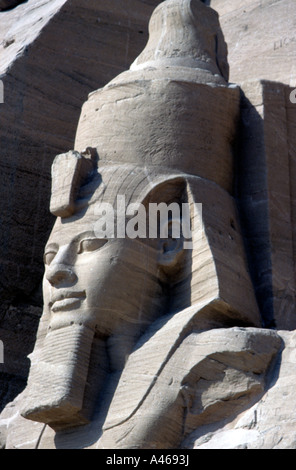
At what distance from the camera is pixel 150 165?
7.93 meters

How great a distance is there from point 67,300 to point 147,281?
1.62 ft

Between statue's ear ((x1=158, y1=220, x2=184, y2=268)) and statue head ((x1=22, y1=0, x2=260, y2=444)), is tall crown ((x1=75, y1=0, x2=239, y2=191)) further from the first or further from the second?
statue's ear ((x1=158, y1=220, x2=184, y2=268))

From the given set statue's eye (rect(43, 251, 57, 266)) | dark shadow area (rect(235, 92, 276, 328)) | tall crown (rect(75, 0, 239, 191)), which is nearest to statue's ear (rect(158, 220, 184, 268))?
tall crown (rect(75, 0, 239, 191))

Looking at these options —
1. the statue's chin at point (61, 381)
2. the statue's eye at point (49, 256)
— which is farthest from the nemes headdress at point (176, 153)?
the statue's chin at point (61, 381)

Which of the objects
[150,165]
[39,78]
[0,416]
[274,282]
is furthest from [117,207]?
[39,78]

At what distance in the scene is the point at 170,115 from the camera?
8078 millimetres

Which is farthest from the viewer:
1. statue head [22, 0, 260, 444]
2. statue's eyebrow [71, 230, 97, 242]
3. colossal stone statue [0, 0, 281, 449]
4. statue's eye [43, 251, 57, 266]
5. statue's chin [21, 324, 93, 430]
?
statue's eye [43, 251, 57, 266]

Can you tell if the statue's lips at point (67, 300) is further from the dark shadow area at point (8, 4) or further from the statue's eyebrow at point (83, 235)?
the dark shadow area at point (8, 4)

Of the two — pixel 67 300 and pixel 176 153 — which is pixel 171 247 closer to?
pixel 176 153

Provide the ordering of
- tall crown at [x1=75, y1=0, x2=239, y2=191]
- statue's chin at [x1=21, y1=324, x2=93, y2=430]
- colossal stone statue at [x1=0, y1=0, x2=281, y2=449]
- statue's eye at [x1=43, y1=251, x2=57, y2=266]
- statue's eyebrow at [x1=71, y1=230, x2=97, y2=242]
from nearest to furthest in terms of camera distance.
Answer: colossal stone statue at [x1=0, y1=0, x2=281, y2=449] < statue's chin at [x1=21, y1=324, x2=93, y2=430] < statue's eyebrow at [x1=71, y1=230, x2=97, y2=242] < statue's eye at [x1=43, y1=251, x2=57, y2=266] < tall crown at [x1=75, y1=0, x2=239, y2=191]

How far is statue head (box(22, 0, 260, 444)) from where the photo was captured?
7.51 m

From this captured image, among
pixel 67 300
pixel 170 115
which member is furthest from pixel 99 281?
pixel 170 115

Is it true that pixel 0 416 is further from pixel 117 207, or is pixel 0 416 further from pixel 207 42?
pixel 207 42

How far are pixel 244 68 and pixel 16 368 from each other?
112 inches
